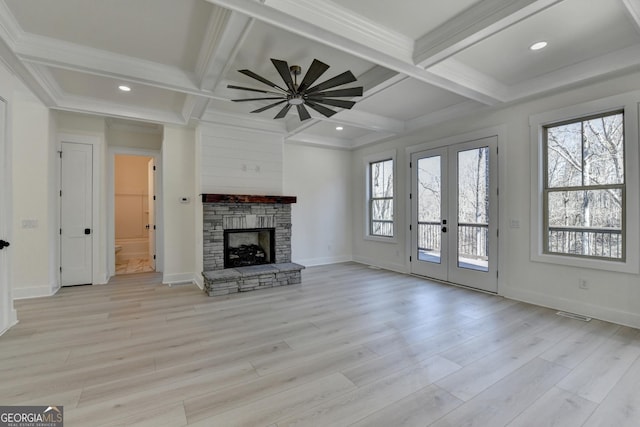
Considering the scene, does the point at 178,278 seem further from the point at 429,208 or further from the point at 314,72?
the point at 429,208

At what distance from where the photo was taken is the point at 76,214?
491cm

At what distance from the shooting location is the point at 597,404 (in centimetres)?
195

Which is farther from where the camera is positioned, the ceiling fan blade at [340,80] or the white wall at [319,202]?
the white wall at [319,202]

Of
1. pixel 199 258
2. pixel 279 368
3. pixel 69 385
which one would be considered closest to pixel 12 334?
pixel 69 385

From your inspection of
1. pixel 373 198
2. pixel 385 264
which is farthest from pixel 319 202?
pixel 385 264

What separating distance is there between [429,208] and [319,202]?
2.49 meters

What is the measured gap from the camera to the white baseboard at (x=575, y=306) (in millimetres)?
3225

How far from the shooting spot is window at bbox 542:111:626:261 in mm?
3355

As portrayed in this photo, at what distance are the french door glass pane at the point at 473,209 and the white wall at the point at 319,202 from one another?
9.48ft

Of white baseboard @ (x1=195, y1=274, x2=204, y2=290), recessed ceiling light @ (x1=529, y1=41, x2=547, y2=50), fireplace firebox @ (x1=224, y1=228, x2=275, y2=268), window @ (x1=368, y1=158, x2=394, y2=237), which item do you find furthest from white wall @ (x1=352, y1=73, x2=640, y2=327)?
white baseboard @ (x1=195, y1=274, x2=204, y2=290)

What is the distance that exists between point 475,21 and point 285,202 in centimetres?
397

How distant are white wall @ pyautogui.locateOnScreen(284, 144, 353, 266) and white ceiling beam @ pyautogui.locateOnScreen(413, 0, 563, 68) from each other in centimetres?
390

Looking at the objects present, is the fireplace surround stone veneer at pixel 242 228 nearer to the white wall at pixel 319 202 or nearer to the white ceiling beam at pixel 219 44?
the white wall at pixel 319 202

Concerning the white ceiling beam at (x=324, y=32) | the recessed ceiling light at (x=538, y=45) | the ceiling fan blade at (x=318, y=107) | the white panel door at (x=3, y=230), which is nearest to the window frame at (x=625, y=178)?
the recessed ceiling light at (x=538, y=45)
